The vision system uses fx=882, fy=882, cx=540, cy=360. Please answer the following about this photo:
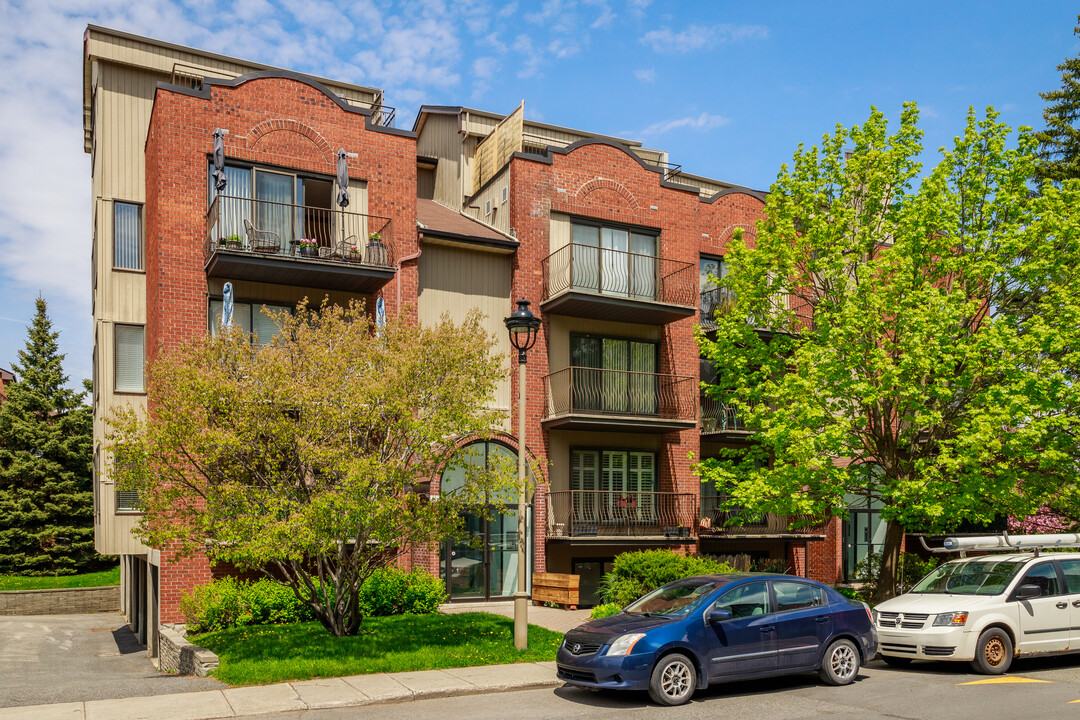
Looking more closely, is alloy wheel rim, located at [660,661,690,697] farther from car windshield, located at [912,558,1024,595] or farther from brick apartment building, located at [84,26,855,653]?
brick apartment building, located at [84,26,855,653]

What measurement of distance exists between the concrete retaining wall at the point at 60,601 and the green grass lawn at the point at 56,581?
3.01 ft

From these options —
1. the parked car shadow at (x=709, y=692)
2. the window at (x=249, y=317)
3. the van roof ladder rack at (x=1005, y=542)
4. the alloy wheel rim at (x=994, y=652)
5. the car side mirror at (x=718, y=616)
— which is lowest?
the parked car shadow at (x=709, y=692)

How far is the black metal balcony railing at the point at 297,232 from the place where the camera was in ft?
61.4

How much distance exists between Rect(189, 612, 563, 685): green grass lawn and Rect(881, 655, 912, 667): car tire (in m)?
5.24

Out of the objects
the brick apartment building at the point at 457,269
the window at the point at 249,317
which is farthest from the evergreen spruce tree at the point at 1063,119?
the window at the point at 249,317

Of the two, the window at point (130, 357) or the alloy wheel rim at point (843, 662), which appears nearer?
the alloy wheel rim at point (843, 662)

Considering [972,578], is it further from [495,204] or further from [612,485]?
[495,204]

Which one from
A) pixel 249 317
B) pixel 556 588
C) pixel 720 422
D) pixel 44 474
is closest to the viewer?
pixel 249 317

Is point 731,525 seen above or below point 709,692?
above

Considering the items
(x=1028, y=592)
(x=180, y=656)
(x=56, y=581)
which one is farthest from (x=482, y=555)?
(x=56, y=581)

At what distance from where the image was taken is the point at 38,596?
2972 centimetres

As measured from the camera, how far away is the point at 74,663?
63.0ft

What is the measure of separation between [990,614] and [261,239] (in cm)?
1540

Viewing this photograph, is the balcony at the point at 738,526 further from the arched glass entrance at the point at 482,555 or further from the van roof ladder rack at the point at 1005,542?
the van roof ladder rack at the point at 1005,542
